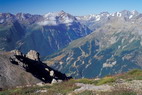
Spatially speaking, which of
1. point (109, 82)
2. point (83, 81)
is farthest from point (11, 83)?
point (109, 82)

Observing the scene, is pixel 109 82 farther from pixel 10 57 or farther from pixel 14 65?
pixel 10 57

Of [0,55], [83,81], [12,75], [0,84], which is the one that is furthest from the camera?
[0,55]

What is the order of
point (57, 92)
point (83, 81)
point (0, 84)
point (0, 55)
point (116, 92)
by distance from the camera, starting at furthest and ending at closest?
point (0, 55) < point (0, 84) < point (83, 81) < point (57, 92) < point (116, 92)

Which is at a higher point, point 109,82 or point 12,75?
point 109,82

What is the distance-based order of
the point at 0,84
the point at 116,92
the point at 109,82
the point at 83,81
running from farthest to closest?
the point at 0,84 → the point at 83,81 → the point at 109,82 → the point at 116,92

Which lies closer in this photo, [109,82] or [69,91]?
[69,91]

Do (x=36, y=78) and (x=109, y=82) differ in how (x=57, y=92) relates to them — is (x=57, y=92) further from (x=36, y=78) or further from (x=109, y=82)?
(x=36, y=78)

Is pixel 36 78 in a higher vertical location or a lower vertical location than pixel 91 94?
lower

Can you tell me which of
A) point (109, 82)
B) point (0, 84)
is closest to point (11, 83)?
point (0, 84)

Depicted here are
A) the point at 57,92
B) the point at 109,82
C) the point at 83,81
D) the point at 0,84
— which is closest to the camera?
the point at 57,92
